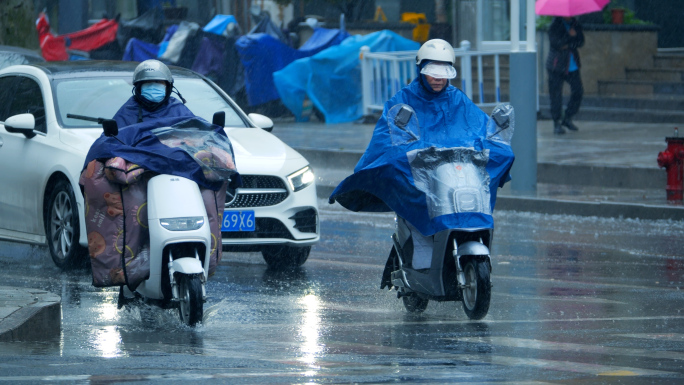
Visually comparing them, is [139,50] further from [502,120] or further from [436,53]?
[502,120]

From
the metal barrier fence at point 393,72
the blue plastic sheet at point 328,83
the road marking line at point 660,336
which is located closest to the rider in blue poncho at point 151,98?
the road marking line at point 660,336

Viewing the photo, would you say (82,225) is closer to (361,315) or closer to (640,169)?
(361,315)

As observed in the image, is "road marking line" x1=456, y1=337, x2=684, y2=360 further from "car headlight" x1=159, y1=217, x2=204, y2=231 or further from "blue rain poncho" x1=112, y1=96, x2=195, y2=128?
"blue rain poncho" x1=112, y1=96, x2=195, y2=128

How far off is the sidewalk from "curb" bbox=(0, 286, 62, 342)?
7110mm

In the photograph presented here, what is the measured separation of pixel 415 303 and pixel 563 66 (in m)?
12.3

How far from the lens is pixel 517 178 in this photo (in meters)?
13.9

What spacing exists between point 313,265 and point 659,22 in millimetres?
18378

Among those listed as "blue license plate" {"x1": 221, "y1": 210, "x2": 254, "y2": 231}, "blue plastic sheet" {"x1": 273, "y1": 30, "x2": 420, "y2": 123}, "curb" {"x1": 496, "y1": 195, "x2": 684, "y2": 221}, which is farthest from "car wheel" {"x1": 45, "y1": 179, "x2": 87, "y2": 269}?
"blue plastic sheet" {"x1": 273, "y1": 30, "x2": 420, "y2": 123}

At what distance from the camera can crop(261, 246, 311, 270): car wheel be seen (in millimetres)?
9375

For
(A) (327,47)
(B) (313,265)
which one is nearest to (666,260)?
(B) (313,265)

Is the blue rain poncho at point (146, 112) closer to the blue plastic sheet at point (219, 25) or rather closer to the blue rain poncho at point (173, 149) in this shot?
the blue rain poncho at point (173, 149)

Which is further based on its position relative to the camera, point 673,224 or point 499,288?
point 673,224

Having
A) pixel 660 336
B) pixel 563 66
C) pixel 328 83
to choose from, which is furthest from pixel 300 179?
pixel 328 83

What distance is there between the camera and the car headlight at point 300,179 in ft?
29.9
